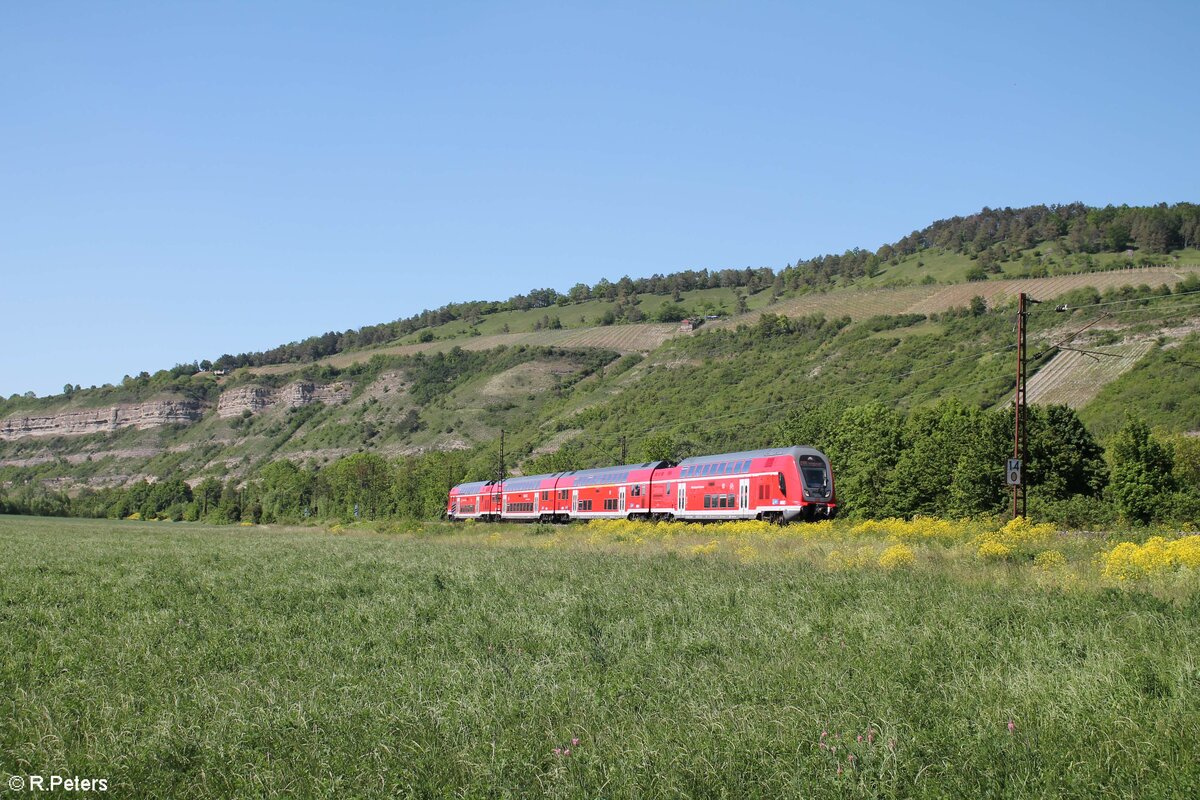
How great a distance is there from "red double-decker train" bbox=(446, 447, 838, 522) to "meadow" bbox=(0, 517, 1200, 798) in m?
22.6

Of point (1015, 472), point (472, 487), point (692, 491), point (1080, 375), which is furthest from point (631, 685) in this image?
point (1080, 375)

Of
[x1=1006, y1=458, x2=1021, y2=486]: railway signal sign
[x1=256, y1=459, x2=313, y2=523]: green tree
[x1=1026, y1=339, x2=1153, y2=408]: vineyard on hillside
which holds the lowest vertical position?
[x1=256, y1=459, x2=313, y2=523]: green tree

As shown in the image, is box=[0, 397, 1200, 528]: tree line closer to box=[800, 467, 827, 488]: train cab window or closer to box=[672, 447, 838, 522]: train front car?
box=[800, 467, 827, 488]: train cab window

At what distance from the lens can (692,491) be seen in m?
49.4

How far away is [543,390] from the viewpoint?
178625 millimetres

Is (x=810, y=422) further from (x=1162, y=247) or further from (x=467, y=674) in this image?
(x=1162, y=247)

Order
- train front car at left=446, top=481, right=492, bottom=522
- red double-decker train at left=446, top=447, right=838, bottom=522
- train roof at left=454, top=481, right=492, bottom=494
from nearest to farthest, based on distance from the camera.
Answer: red double-decker train at left=446, top=447, right=838, bottom=522
train front car at left=446, top=481, right=492, bottom=522
train roof at left=454, top=481, right=492, bottom=494

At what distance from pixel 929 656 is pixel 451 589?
10.7 metres

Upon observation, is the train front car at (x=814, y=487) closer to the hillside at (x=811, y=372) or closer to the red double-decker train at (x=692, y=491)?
the red double-decker train at (x=692, y=491)

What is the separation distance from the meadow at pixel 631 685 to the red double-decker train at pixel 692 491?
74.1 ft

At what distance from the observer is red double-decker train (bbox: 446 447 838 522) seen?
41.9 metres

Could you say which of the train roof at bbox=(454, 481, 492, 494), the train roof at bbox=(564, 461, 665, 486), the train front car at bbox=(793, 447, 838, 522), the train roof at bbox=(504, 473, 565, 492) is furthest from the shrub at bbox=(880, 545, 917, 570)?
the train roof at bbox=(454, 481, 492, 494)

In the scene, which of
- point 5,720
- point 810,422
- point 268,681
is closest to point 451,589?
point 268,681

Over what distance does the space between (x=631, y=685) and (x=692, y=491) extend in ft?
131
